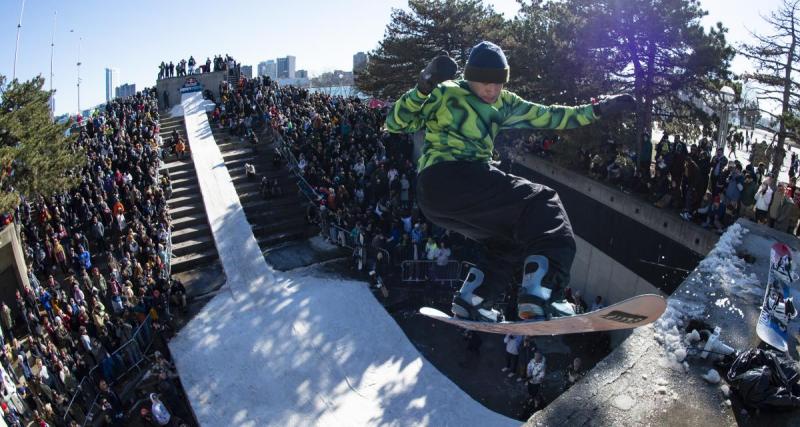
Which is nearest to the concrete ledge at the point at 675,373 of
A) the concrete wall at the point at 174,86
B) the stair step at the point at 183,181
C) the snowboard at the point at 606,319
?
the snowboard at the point at 606,319

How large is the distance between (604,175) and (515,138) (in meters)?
4.00

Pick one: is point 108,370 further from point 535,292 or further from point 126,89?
point 126,89

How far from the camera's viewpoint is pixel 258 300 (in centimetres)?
1620

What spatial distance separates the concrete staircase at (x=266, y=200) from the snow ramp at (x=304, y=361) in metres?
2.05

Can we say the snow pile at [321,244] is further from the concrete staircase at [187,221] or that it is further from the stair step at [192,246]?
the stair step at [192,246]

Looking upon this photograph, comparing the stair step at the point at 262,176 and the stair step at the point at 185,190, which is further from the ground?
the stair step at the point at 262,176

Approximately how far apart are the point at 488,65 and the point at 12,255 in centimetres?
1691

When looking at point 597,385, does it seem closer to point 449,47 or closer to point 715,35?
point 715,35

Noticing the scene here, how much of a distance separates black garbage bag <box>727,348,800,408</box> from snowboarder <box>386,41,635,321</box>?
1768 millimetres

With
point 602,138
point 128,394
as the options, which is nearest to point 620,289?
point 602,138

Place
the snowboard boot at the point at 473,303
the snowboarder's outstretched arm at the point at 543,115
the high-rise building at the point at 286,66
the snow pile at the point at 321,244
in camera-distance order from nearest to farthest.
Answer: the snowboarder's outstretched arm at the point at 543,115
the snowboard boot at the point at 473,303
the snow pile at the point at 321,244
the high-rise building at the point at 286,66

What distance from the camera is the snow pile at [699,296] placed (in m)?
5.39

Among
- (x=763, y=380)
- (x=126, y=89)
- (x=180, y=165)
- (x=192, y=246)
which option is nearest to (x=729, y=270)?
(x=763, y=380)

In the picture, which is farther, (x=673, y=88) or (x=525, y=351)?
(x=673, y=88)
